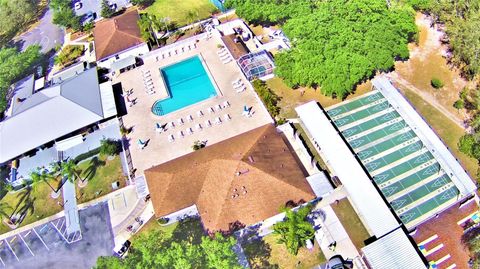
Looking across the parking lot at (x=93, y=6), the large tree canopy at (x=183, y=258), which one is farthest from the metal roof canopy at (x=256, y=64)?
the parking lot at (x=93, y=6)

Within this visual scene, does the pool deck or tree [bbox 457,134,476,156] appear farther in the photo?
the pool deck

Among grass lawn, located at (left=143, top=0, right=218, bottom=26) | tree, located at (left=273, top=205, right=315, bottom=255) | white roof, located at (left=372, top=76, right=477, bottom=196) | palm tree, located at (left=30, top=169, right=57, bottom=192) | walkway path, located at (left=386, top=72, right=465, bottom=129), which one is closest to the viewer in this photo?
tree, located at (left=273, top=205, right=315, bottom=255)

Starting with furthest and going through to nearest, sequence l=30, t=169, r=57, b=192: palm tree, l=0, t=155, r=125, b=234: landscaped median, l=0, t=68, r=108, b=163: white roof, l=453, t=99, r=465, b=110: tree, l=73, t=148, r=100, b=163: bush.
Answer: l=0, t=68, r=108, b=163: white roof < l=73, t=148, r=100, b=163: bush < l=453, t=99, r=465, b=110: tree < l=0, t=155, r=125, b=234: landscaped median < l=30, t=169, r=57, b=192: palm tree

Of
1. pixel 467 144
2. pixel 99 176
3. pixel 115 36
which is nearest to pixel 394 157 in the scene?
pixel 467 144

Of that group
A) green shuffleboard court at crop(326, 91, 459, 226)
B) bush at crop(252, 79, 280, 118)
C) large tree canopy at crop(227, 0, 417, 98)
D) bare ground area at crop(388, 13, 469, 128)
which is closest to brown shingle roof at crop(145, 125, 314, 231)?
bush at crop(252, 79, 280, 118)

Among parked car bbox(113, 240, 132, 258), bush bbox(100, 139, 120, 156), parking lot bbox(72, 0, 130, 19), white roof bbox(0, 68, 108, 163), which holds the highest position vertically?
parking lot bbox(72, 0, 130, 19)

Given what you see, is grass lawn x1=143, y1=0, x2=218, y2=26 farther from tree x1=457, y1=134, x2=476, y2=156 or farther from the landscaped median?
tree x1=457, y1=134, x2=476, y2=156

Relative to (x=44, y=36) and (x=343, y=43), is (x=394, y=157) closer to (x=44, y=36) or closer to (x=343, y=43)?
(x=343, y=43)
